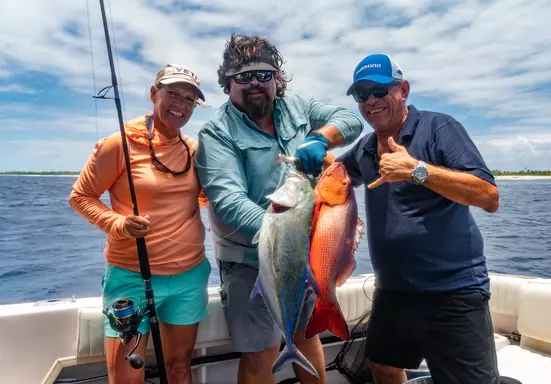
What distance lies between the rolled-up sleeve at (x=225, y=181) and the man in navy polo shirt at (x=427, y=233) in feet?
2.62

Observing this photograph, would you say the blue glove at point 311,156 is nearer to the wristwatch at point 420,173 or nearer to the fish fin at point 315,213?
the fish fin at point 315,213

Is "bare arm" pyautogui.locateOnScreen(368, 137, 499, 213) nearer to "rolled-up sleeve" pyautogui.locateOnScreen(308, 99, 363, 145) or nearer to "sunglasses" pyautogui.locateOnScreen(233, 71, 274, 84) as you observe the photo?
"rolled-up sleeve" pyautogui.locateOnScreen(308, 99, 363, 145)

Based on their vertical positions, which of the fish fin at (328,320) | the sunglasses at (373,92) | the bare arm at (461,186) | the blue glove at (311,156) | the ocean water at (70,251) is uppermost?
the sunglasses at (373,92)

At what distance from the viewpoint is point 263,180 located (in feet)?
9.43

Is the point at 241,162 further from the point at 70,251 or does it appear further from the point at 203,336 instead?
the point at 70,251

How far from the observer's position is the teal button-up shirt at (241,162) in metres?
2.63

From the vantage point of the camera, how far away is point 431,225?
2668mm

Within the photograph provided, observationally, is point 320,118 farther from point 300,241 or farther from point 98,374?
point 98,374

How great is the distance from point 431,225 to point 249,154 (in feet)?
4.22

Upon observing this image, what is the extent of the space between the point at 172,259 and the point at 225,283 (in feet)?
1.43

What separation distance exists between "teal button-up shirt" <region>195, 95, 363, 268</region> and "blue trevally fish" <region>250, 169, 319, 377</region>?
276 mm

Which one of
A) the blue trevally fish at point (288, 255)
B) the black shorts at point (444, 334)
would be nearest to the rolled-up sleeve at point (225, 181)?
the blue trevally fish at point (288, 255)

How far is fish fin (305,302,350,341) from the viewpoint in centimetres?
217

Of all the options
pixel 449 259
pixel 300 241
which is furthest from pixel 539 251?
pixel 300 241
